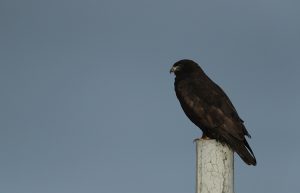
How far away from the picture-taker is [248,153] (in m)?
9.12

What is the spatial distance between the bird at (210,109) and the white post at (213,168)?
6.95ft

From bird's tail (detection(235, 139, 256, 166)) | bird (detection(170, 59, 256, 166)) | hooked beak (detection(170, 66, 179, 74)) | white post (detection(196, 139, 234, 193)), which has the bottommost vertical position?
white post (detection(196, 139, 234, 193))

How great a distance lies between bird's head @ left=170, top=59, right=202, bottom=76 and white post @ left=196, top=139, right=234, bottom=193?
5529 mm

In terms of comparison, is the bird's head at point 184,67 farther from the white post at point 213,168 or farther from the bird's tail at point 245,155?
the white post at point 213,168

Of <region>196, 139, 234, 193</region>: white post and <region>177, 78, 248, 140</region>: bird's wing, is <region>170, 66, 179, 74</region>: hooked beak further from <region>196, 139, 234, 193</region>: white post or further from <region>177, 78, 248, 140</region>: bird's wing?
<region>196, 139, 234, 193</region>: white post

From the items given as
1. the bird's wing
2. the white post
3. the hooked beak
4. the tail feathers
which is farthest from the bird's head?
the white post

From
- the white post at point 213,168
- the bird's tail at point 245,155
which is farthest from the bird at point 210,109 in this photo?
the white post at point 213,168

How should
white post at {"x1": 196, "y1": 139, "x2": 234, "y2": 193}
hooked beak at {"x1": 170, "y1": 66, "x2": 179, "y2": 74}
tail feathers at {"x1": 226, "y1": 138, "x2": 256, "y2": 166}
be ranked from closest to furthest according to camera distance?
1. white post at {"x1": 196, "y1": 139, "x2": 234, "y2": 193}
2. tail feathers at {"x1": 226, "y1": 138, "x2": 256, "y2": 166}
3. hooked beak at {"x1": 170, "y1": 66, "x2": 179, "y2": 74}

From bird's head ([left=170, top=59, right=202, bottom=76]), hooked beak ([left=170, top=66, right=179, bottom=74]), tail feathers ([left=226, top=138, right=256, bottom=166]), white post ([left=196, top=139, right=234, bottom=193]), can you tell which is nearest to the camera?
white post ([left=196, top=139, right=234, bottom=193])

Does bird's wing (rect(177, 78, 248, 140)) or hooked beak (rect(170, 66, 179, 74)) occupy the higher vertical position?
hooked beak (rect(170, 66, 179, 74))

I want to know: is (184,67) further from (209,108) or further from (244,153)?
(244,153)

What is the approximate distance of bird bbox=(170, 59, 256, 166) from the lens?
9359 millimetres

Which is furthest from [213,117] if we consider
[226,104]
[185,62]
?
[185,62]

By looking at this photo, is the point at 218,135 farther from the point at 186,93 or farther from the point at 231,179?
the point at 231,179
